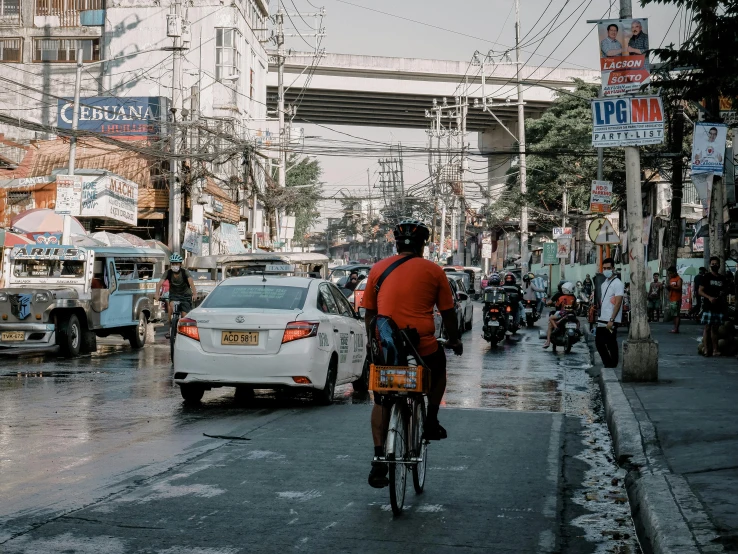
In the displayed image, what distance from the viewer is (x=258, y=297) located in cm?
1321

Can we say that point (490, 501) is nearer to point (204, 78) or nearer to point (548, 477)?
point (548, 477)

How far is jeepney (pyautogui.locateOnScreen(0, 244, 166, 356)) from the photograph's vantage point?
65.4 feet

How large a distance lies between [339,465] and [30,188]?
117 ft

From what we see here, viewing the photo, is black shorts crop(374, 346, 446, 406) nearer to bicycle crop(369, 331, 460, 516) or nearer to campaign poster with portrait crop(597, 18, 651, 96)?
bicycle crop(369, 331, 460, 516)

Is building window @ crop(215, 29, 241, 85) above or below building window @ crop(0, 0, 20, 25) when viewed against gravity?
below

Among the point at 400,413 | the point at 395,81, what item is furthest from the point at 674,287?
the point at 395,81

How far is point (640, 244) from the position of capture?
604 inches

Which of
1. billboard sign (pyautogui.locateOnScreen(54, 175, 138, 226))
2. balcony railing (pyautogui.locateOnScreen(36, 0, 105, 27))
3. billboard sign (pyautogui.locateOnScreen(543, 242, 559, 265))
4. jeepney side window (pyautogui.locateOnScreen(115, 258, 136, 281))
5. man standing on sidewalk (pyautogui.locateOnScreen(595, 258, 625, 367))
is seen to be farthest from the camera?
balcony railing (pyautogui.locateOnScreen(36, 0, 105, 27))

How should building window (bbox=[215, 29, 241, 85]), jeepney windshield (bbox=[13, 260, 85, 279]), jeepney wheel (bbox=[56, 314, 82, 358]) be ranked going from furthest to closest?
building window (bbox=[215, 29, 241, 85]) < jeepney windshield (bbox=[13, 260, 85, 279]) < jeepney wheel (bbox=[56, 314, 82, 358])

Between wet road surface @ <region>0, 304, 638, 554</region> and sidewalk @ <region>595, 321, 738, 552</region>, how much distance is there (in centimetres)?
26

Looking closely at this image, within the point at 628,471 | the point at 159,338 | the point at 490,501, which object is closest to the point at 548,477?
the point at 628,471

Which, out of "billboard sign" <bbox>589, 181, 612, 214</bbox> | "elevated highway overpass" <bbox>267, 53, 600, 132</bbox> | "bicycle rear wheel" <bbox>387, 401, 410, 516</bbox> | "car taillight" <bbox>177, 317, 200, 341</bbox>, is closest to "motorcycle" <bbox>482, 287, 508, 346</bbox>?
"billboard sign" <bbox>589, 181, 612, 214</bbox>

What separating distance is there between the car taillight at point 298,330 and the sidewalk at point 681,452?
3.42 metres

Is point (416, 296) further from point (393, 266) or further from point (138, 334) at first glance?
point (138, 334)
